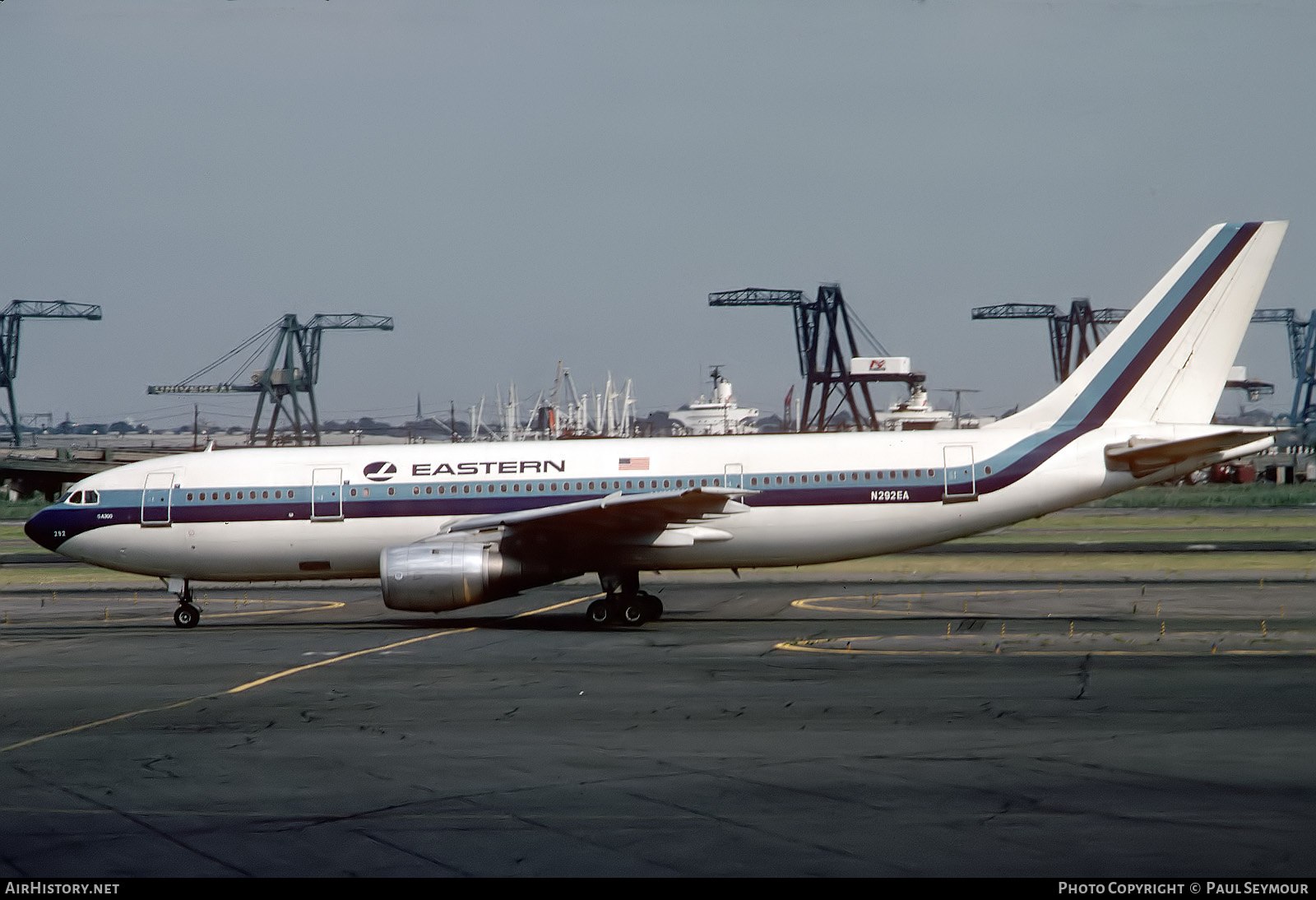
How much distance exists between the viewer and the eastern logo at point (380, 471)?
29.1m

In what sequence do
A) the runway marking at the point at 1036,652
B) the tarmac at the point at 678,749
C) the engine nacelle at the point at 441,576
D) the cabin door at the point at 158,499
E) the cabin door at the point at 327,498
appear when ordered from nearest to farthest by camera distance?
the tarmac at the point at 678,749, the runway marking at the point at 1036,652, the engine nacelle at the point at 441,576, the cabin door at the point at 327,498, the cabin door at the point at 158,499

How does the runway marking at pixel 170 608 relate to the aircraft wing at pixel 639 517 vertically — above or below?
below

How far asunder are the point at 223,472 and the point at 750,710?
17.7 meters

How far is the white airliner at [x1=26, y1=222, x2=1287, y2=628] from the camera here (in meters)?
26.8

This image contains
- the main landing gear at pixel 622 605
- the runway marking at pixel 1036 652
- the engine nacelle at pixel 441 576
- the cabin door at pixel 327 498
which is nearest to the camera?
the runway marking at pixel 1036 652

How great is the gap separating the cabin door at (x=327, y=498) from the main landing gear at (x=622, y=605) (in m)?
6.42

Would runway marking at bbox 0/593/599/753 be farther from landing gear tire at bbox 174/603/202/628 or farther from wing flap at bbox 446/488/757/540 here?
landing gear tire at bbox 174/603/202/628

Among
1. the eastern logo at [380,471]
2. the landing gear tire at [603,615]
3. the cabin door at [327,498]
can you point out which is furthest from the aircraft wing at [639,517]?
the cabin door at [327,498]

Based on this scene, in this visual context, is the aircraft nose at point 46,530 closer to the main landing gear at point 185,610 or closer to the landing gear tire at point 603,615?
the main landing gear at point 185,610

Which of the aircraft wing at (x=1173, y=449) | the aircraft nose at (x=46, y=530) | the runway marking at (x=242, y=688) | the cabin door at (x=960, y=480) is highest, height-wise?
the aircraft wing at (x=1173, y=449)

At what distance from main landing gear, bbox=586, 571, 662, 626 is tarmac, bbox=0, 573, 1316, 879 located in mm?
658

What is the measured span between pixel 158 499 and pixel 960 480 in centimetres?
1870

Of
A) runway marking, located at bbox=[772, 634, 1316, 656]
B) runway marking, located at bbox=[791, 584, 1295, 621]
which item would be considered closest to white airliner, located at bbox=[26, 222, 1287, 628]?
runway marking, located at bbox=[791, 584, 1295, 621]

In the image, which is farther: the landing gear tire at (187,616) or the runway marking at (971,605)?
the landing gear tire at (187,616)
